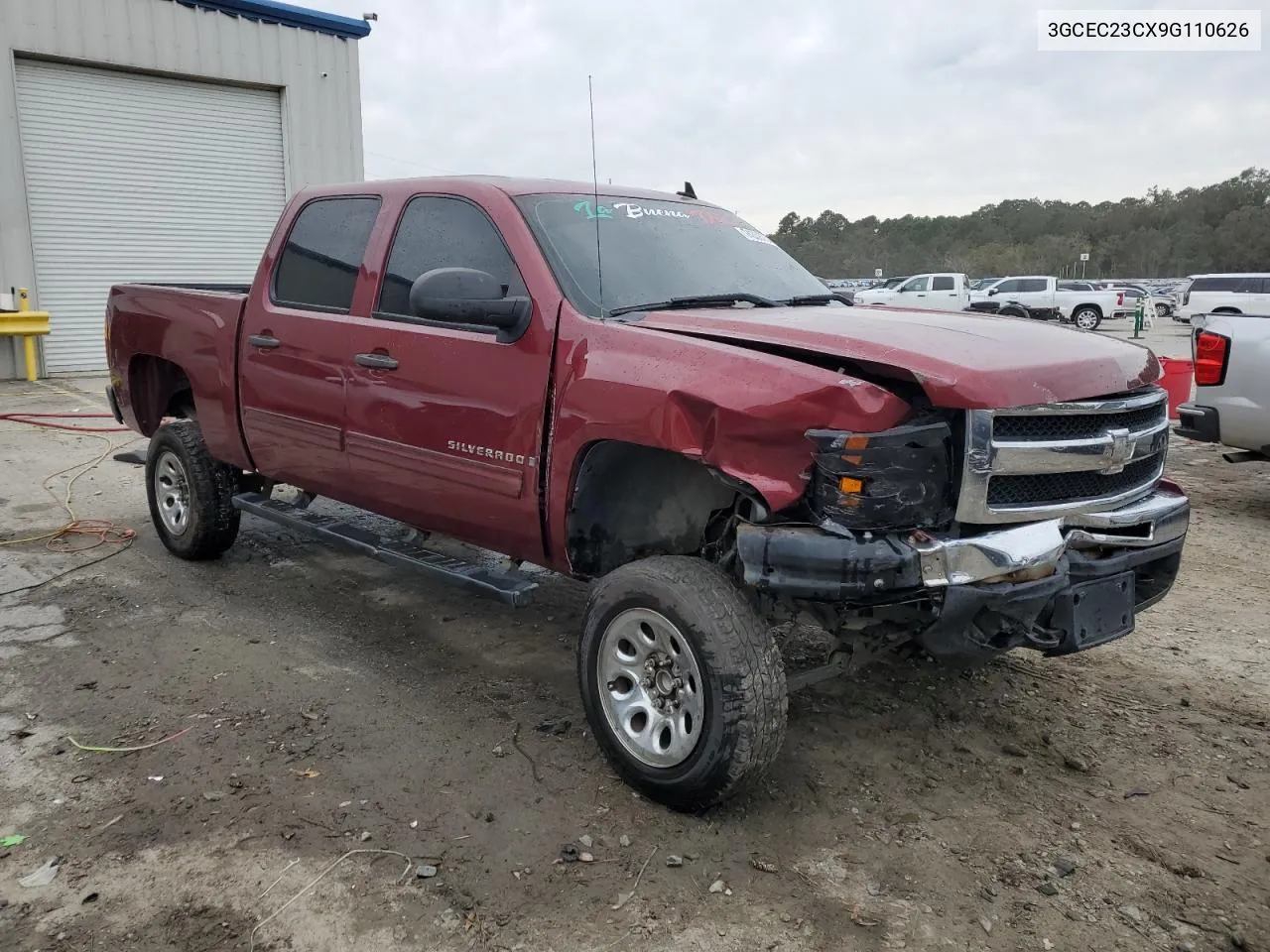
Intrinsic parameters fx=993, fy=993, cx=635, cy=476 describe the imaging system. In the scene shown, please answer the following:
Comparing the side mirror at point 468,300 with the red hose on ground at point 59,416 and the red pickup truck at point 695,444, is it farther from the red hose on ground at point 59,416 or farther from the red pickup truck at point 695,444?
the red hose on ground at point 59,416

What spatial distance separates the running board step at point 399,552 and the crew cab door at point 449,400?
0.12 metres

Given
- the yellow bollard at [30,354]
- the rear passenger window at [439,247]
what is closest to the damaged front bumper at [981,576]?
the rear passenger window at [439,247]

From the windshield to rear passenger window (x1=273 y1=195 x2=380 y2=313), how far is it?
0.95m

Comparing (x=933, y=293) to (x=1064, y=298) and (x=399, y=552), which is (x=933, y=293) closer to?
(x=1064, y=298)

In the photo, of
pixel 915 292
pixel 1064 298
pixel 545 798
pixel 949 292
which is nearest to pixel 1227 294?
pixel 1064 298

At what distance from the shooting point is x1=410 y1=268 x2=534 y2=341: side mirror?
11.0ft

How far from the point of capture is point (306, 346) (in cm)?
445

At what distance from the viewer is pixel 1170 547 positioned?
3.32m

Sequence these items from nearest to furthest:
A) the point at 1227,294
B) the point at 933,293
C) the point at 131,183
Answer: the point at 131,183
the point at 1227,294
the point at 933,293

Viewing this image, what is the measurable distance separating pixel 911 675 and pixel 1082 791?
990 millimetres

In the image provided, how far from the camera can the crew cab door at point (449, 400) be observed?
139 inches

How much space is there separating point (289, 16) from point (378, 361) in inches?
529

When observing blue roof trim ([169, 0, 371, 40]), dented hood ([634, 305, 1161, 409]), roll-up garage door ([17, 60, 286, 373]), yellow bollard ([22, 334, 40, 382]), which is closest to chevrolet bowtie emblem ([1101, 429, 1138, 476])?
dented hood ([634, 305, 1161, 409])

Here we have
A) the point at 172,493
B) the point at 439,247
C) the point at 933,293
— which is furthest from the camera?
the point at 933,293
